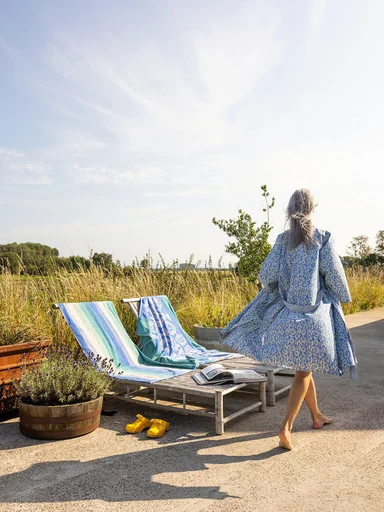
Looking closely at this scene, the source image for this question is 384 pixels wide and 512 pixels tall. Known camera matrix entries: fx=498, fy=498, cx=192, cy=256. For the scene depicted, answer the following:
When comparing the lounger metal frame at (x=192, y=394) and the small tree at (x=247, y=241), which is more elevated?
the small tree at (x=247, y=241)

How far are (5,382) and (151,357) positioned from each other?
1.36 metres

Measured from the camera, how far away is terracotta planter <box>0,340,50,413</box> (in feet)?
11.6

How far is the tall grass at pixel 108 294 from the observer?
423 cm

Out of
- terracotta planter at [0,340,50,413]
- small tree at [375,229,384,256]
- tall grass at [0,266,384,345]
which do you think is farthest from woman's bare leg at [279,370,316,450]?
small tree at [375,229,384,256]

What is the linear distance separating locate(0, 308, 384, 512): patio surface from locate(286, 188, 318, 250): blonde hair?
124 centimetres

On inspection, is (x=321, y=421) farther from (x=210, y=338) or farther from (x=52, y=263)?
(x=52, y=263)

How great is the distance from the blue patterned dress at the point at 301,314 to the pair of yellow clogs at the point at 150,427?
0.73 meters

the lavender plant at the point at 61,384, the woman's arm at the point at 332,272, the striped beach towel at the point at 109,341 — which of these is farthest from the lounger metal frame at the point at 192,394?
the woman's arm at the point at 332,272

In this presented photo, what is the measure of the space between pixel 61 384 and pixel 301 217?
1855 millimetres

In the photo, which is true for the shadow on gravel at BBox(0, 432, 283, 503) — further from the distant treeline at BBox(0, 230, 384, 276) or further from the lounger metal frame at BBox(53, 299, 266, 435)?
the distant treeline at BBox(0, 230, 384, 276)

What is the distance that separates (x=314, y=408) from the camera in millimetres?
3312

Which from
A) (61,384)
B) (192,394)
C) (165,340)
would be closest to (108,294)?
(165,340)

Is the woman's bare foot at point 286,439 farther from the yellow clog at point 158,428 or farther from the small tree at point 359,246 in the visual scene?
the small tree at point 359,246

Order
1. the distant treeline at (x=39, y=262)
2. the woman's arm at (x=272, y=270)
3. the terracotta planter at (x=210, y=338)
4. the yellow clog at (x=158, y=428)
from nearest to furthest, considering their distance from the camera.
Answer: the woman's arm at (x=272, y=270)
the yellow clog at (x=158, y=428)
the terracotta planter at (x=210, y=338)
the distant treeline at (x=39, y=262)
